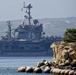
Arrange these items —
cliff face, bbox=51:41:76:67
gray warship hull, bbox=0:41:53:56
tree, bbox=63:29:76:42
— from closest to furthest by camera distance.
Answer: cliff face, bbox=51:41:76:67 → tree, bbox=63:29:76:42 → gray warship hull, bbox=0:41:53:56

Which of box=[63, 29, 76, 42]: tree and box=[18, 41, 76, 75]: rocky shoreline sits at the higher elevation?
box=[63, 29, 76, 42]: tree

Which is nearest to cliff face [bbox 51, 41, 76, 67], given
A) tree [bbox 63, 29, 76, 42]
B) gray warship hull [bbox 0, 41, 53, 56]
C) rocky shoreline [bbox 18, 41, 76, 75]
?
rocky shoreline [bbox 18, 41, 76, 75]

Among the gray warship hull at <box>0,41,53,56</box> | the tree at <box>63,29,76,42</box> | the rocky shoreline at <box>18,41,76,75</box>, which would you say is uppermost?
the tree at <box>63,29,76,42</box>

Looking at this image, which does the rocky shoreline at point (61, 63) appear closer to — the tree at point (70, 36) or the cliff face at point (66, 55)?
the cliff face at point (66, 55)

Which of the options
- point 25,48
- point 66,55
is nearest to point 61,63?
point 66,55

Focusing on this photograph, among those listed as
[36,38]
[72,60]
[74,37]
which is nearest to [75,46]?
[72,60]

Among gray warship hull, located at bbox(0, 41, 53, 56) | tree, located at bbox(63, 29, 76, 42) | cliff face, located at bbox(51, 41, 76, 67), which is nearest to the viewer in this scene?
cliff face, located at bbox(51, 41, 76, 67)

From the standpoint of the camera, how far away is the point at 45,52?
160 meters

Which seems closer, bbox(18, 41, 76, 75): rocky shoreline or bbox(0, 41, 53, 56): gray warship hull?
bbox(18, 41, 76, 75): rocky shoreline

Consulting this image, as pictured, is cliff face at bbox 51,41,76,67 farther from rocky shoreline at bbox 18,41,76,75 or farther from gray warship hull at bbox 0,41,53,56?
gray warship hull at bbox 0,41,53,56

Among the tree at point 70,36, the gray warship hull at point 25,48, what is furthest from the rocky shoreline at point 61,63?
the gray warship hull at point 25,48

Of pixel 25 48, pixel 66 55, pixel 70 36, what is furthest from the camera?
pixel 25 48

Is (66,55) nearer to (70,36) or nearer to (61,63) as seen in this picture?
(61,63)

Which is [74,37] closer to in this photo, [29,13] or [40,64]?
[40,64]
